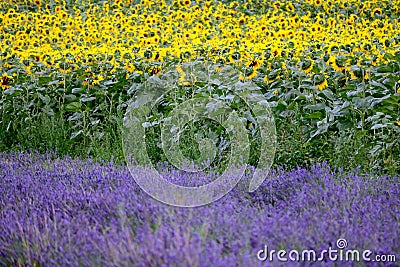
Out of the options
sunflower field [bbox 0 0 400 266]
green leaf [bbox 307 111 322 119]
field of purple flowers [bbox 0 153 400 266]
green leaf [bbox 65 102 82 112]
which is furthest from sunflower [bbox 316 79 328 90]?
green leaf [bbox 65 102 82 112]

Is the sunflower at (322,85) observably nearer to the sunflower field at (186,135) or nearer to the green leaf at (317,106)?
the sunflower field at (186,135)

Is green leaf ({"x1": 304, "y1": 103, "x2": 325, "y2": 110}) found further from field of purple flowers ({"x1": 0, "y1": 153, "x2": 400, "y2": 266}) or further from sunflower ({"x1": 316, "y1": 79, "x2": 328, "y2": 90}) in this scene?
field of purple flowers ({"x1": 0, "y1": 153, "x2": 400, "y2": 266})

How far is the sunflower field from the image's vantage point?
8.07ft

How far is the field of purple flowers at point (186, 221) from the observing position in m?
2.25

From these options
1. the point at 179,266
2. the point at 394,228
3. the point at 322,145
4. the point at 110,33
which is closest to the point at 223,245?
the point at 179,266

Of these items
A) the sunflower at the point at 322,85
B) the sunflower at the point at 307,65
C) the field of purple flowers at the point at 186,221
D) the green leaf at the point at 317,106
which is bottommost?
the green leaf at the point at 317,106

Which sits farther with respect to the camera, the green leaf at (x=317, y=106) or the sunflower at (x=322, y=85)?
the sunflower at (x=322, y=85)

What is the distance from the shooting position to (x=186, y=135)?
15.4ft

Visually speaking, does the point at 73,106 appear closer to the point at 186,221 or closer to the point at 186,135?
the point at 186,135

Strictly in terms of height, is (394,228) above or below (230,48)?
above

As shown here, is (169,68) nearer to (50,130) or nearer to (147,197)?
(50,130)

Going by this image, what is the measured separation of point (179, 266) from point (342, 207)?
1.06 metres

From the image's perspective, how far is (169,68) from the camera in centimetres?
518

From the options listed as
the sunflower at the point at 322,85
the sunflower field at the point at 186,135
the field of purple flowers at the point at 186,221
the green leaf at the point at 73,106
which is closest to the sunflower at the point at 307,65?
the sunflower field at the point at 186,135
